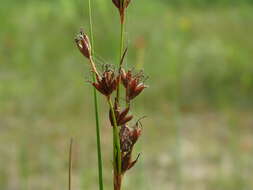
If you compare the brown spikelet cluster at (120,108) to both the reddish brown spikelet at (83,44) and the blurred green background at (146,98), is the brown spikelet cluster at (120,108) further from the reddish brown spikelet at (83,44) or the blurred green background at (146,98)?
the blurred green background at (146,98)

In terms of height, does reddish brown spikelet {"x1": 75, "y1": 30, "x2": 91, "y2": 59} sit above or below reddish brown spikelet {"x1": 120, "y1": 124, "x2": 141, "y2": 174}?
above

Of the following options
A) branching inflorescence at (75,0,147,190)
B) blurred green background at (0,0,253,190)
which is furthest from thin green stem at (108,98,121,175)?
blurred green background at (0,0,253,190)

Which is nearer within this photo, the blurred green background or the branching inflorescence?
the branching inflorescence

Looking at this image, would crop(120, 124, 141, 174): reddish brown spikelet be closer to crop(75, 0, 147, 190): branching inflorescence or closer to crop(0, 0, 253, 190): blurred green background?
crop(75, 0, 147, 190): branching inflorescence

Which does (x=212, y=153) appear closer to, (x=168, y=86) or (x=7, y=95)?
(x=168, y=86)

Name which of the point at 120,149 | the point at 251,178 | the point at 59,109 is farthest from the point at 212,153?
the point at 120,149

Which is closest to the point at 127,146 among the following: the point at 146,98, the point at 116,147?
the point at 116,147

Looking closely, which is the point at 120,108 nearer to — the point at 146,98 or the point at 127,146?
the point at 127,146

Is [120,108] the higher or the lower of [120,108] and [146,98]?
the lower
